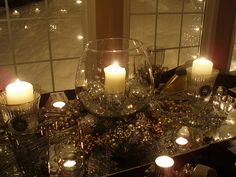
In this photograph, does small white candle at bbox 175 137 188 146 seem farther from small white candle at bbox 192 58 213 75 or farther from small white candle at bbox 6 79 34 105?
small white candle at bbox 6 79 34 105

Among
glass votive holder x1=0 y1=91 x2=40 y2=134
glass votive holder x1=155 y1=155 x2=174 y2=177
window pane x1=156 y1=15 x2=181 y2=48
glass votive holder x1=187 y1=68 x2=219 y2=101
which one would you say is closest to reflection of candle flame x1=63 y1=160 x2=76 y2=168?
→ glass votive holder x1=0 y1=91 x2=40 y2=134

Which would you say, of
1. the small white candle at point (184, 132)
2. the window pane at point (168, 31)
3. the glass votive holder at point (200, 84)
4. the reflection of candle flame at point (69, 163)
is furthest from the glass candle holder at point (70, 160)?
the window pane at point (168, 31)

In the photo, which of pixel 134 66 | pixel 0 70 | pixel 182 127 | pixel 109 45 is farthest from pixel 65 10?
pixel 182 127

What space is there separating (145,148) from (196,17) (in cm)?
176

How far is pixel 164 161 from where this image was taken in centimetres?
87

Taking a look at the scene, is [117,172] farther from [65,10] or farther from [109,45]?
[65,10]

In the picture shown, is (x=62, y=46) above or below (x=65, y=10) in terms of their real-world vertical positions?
above

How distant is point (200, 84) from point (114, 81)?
328 mm

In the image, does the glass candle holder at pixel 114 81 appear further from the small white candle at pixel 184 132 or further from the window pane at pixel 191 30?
the window pane at pixel 191 30

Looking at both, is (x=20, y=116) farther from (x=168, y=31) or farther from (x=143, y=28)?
(x=168, y=31)

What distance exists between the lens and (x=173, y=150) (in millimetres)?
967

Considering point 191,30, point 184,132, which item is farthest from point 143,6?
point 184,132

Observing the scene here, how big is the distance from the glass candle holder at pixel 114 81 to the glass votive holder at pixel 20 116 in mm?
192

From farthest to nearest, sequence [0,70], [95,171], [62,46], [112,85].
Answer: [62,46] < [0,70] < [112,85] < [95,171]
